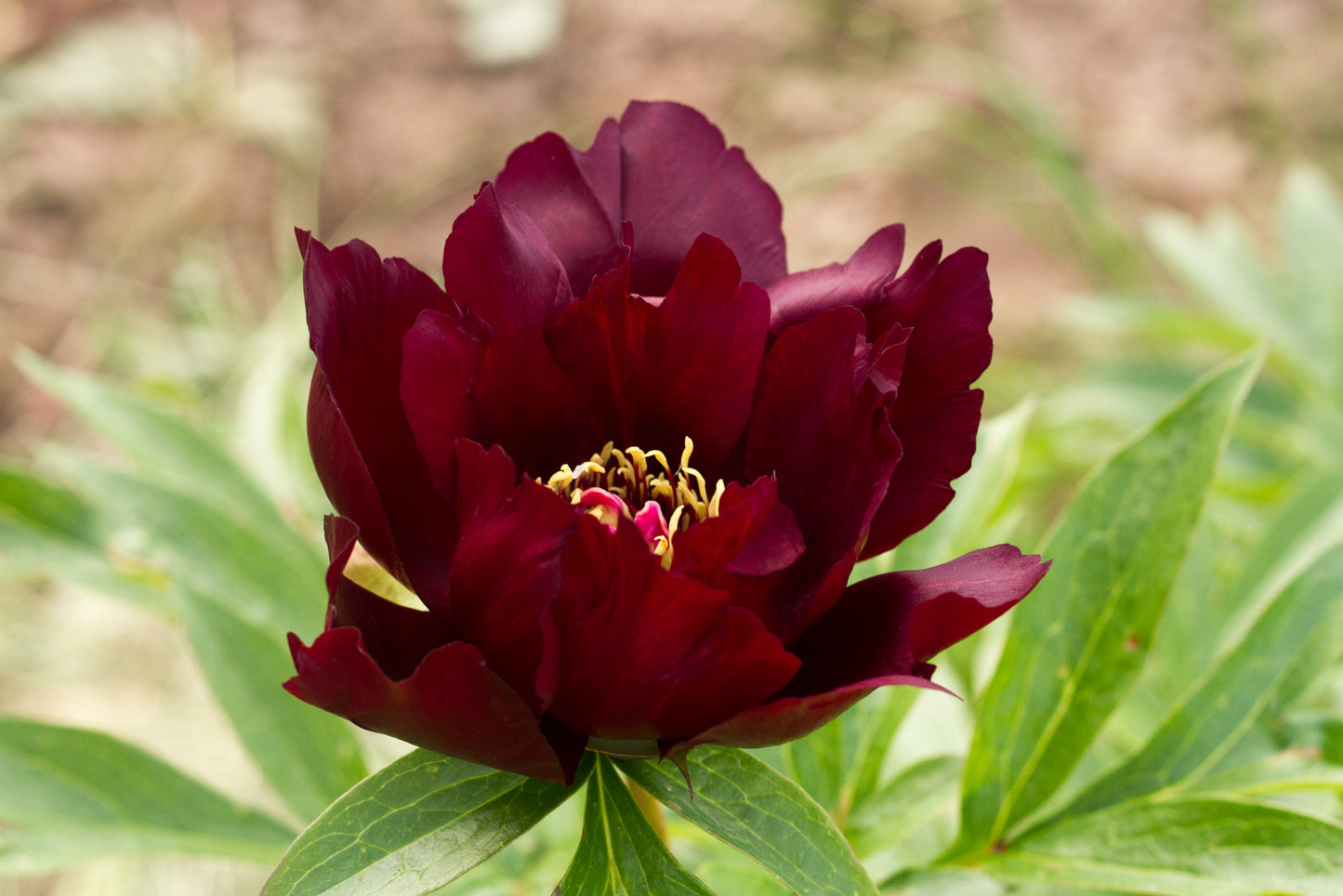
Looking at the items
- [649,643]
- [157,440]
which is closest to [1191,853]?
[649,643]

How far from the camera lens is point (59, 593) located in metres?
2.04

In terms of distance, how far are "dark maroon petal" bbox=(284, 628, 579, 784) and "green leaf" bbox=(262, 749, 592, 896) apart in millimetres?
28

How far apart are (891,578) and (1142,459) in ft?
0.72

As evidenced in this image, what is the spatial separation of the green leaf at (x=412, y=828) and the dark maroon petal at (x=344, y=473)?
0.07 meters

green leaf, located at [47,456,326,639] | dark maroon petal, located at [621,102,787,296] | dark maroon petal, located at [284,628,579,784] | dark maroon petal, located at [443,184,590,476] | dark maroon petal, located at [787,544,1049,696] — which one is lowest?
dark maroon petal, located at [787,544,1049,696]

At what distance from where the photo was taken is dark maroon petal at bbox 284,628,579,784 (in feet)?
1.06

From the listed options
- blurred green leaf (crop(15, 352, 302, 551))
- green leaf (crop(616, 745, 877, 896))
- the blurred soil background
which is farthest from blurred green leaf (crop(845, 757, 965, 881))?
the blurred soil background

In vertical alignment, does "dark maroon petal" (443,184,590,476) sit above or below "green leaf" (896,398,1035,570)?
above

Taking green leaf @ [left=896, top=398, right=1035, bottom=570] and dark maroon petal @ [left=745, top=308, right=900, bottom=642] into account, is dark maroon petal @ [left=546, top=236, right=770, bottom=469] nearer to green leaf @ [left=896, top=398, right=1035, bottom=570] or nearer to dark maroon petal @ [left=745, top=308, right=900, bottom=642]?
dark maroon petal @ [left=745, top=308, right=900, bottom=642]

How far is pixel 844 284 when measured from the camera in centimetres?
43

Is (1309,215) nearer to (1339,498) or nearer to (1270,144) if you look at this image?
(1339,498)

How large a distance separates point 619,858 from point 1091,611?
0.28 metres

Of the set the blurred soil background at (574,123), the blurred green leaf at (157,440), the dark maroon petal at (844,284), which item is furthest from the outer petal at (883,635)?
the blurred soil background at (574,123)

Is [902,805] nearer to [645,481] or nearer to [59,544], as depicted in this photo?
[645,481]
